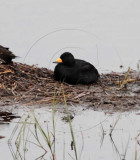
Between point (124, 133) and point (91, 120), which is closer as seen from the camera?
point (124, 133)

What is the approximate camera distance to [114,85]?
11672 millimetres

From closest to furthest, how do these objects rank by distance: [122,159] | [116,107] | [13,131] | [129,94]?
1. [122,159]
2. [13,131]
3. [116,107]
4. [129,94]

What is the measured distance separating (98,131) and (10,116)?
1365 millimetres

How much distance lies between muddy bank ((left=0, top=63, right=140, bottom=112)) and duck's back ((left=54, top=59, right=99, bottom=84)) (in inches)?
4.8

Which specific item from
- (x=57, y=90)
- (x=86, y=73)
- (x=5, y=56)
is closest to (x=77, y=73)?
(x=86, y=73)

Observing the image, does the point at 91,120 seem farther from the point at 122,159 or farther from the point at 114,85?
the point at 114,85

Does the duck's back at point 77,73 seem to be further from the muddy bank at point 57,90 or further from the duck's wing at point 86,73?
the muddy bank at point 57,90

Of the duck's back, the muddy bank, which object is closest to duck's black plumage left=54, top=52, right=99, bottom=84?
the duck's back

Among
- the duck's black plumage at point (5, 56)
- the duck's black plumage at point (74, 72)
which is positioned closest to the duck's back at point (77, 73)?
the duck's black plumage at point (74, 72)

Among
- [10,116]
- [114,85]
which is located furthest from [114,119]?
[114,85]

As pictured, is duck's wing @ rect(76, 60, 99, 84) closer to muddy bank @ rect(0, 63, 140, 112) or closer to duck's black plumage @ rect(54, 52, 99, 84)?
duck's black plumage @ rect(54, 52, 99, 84)

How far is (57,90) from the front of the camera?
10.8m

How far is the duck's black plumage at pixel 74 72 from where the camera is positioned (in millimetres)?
11492

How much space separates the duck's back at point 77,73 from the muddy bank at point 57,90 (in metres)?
0.12
